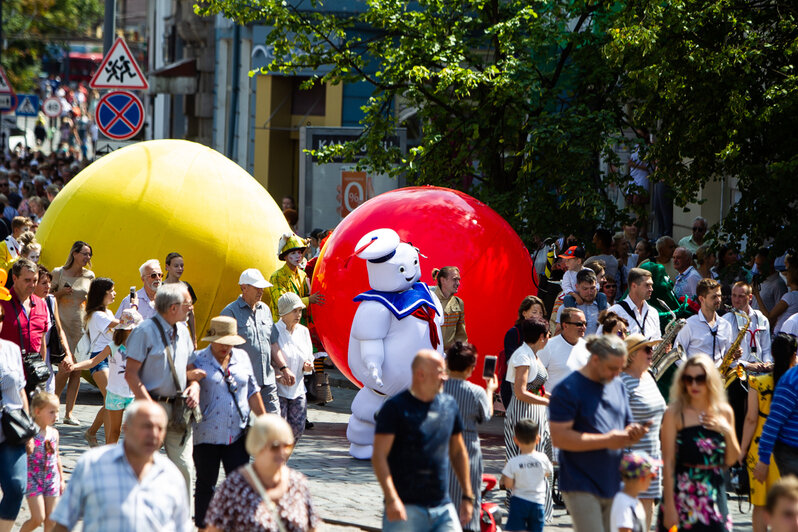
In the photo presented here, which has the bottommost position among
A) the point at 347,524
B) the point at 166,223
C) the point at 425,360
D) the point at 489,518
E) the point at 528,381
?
the point at 347,524

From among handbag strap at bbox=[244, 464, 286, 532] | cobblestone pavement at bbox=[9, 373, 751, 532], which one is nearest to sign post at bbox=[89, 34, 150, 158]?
cobblestone pavement at bbox=[9, 373, 751, 532]

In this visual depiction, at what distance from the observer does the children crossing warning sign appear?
54.0 ft

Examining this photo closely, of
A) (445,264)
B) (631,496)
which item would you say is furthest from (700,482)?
(445,264)

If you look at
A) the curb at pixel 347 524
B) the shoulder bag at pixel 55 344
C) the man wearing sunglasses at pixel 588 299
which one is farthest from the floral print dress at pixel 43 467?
the man wearing sunglasses at pixel 588 299

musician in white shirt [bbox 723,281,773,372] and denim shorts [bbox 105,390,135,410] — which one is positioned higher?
Answer: musician in white shirt [bbox 723,281,773,372]

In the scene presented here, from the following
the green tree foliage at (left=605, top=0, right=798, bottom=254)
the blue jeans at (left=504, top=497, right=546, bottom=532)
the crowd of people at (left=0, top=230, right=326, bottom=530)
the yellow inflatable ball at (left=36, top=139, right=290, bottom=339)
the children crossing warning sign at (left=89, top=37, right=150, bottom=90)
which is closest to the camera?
the crowd of people at (left=0, top=230, right=326, bottom=530)

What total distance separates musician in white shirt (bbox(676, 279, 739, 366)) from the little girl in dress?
5.43 metres

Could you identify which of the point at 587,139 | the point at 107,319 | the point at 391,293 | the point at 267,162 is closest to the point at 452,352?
the point at 391,293

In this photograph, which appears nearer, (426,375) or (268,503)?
(268,503)

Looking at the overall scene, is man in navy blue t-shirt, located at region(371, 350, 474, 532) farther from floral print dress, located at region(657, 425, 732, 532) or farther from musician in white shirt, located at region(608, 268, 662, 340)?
musician in white shirt, located at region(608, 268, 662, 340)

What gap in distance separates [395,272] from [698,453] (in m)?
4.40

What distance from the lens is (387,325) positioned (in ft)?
36.2

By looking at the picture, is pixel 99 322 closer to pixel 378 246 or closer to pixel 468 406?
pixel 378 246

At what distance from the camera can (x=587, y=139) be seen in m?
14.9
